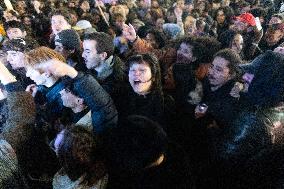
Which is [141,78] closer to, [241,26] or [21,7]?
[241,26]

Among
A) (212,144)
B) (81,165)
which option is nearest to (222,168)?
(212,144)

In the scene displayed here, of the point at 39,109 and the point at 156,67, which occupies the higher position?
the point at 156,67

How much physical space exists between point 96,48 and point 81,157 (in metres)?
1.58

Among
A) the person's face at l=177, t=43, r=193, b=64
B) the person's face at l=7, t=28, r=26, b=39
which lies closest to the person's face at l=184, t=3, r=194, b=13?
the person's face at l=7, t=28, r=26, b=39

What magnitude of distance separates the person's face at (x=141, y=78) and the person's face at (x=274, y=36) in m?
3.25

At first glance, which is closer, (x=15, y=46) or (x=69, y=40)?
(x=15, y=46)

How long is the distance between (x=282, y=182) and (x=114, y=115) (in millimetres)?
1273

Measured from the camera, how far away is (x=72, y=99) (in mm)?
2299

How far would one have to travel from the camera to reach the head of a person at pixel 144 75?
249 cm

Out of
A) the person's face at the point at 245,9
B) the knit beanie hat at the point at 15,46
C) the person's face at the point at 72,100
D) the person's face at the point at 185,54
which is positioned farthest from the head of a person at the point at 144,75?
the person's face at the point at 245,9

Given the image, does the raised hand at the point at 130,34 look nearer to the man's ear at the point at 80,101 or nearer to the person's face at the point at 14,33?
the person's face at the point at 14,33

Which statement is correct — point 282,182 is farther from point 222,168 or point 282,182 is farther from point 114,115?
point 114,115

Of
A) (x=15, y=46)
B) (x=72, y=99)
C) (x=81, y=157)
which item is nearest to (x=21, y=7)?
(x=15, y=46)

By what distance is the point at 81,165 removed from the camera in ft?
5.46
